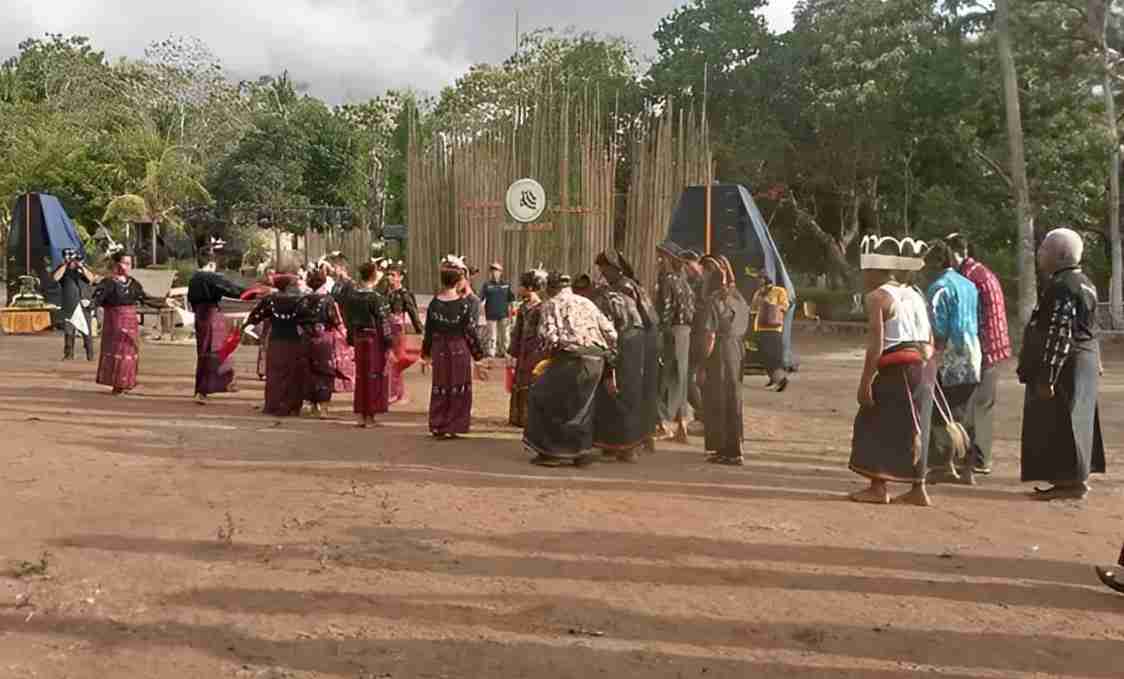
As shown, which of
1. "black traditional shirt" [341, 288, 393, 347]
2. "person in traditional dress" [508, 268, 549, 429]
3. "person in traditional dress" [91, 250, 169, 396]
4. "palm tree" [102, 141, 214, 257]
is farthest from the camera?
"palm tree" [102, 141, 214, 257]

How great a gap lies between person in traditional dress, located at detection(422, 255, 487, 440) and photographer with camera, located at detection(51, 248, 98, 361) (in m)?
7.25

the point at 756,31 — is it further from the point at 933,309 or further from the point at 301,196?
the point at 933,309

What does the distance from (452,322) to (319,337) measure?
204 cm

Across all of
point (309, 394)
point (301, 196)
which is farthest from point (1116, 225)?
point (301, 196)

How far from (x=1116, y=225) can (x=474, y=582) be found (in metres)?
20.2

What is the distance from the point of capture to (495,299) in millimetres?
16203

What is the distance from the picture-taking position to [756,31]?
27.0m

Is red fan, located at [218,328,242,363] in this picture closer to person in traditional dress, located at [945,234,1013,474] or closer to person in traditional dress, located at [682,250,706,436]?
person in traditional dress, located at [682,250,706,436]

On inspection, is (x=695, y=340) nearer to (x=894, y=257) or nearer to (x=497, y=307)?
(x=894, y=257)

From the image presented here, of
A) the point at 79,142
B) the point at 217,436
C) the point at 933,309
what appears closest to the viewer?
the point at 933,309

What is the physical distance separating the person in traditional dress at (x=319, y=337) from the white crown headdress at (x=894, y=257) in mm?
5421

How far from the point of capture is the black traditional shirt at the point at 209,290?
459 inches

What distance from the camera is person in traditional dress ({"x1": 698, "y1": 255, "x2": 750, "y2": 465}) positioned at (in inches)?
337

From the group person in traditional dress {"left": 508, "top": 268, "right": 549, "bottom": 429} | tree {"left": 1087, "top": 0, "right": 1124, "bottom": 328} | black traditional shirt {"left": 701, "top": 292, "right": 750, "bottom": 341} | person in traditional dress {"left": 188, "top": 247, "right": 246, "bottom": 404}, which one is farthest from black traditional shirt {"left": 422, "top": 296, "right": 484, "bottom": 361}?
tree {"left": 1087, "top": 0, "right": 1124, "bottom": 328}
